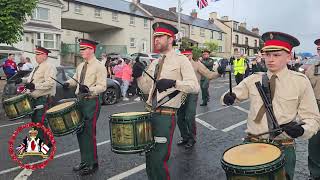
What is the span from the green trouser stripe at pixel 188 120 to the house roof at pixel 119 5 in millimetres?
33408

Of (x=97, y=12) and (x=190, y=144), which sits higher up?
(x=97, y=12)

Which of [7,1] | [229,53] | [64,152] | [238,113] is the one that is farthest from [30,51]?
[229,53]

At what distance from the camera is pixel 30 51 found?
109ft

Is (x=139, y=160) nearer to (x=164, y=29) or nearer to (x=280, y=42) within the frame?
(x=164, y=29)

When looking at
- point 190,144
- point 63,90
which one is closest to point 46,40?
point 63,90

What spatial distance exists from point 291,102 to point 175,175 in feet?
8.63

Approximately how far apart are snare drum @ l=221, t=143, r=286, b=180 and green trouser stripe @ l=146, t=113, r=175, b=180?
1.13 metres

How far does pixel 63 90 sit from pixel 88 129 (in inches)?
303

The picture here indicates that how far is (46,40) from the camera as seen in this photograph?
34.4 m

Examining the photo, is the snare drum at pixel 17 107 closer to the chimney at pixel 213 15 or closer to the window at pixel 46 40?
the window at pixel 46 40

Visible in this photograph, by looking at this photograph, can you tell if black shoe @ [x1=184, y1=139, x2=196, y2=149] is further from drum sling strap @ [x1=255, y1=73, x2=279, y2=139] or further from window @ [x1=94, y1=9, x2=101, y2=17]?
window @ [x1=94, y1=9, x2=101, y2=17]

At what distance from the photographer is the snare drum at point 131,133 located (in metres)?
3.97

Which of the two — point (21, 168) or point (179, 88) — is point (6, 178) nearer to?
point (21, 168)

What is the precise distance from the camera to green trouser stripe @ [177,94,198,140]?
750 centimetres
